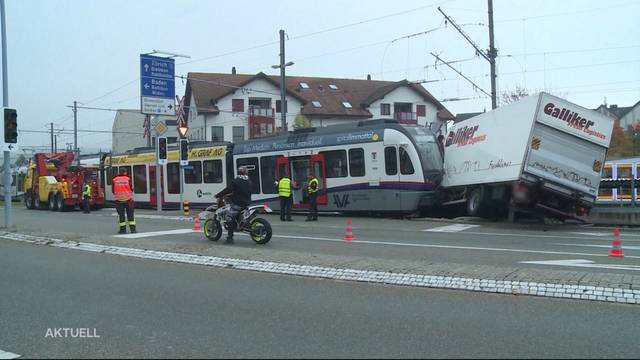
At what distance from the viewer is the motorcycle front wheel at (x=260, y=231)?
12.4 m

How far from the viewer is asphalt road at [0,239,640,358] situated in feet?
17.2

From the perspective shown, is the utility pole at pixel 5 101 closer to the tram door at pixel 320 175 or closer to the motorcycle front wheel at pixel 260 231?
the motorcycle front wheel at pixel 260 231

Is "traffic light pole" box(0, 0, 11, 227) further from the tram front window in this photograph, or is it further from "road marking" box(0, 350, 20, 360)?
"road marking" box(0, 350, 20, 360)

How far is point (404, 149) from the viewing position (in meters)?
19.0

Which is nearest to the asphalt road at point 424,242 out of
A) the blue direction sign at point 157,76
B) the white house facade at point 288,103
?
the blue direction sign at point 157,76

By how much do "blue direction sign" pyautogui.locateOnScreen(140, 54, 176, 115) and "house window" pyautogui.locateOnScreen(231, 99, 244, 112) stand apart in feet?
95.7

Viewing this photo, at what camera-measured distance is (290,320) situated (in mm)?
6246

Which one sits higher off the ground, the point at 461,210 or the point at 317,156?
the point at 317,156

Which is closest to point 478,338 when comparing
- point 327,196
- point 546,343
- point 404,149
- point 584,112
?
point 546,343

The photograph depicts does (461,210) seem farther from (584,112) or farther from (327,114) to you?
(327,114)

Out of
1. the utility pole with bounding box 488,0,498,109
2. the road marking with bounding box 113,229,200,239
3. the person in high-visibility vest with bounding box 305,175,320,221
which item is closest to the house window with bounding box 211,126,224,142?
the utility pole with bounding box 488,0,498,109

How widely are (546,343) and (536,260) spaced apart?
194 inches

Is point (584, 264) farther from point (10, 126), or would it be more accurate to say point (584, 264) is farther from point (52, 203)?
point (52, 203)

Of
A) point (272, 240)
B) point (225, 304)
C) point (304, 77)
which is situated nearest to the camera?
point (225, 304)
